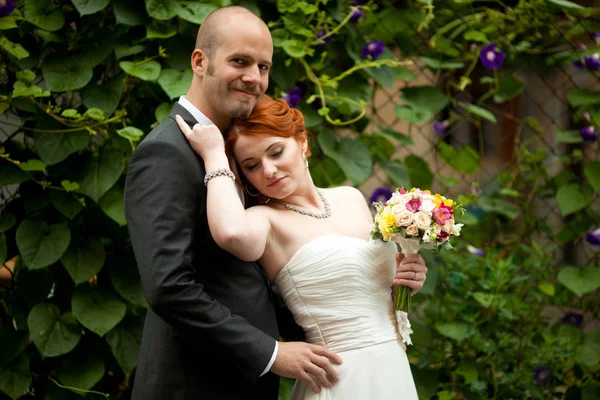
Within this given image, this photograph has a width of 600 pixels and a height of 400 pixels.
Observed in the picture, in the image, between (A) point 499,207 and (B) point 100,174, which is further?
(A) point 499,207

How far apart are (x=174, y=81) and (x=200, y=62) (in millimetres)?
629

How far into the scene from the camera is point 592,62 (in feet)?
10.4

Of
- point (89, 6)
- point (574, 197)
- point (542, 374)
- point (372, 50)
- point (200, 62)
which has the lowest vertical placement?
point (542, 374)

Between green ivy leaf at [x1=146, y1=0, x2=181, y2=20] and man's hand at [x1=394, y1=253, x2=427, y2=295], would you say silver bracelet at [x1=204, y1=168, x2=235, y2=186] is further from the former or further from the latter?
green ivy leaf at [x1=146, y1=0, x2=181, y2=20]

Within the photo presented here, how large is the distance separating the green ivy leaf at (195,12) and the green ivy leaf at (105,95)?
0.30m

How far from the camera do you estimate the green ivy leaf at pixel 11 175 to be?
2.52m

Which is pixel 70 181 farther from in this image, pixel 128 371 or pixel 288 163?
pixel 288 163

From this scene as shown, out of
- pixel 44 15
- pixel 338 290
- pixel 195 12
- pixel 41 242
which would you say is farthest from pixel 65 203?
pixel 338 290

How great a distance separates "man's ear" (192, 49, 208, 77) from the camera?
74.9 inches

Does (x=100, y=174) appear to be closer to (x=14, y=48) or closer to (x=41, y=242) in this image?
(x=41, y=242)

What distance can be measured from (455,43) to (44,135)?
1.75 metres

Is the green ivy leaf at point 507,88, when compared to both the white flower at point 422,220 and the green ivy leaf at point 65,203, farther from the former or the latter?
the green ivy leaf at point 65,203

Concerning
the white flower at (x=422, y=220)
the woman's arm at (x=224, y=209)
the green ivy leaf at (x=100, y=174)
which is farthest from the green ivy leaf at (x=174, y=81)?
the white flower at (x=422, y=220)

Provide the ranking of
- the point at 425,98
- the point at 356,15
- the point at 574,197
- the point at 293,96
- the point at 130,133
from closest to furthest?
the point at 130,133, the point at 293,96, the point at 356,15, the point at 425,98, the point at 574,197
